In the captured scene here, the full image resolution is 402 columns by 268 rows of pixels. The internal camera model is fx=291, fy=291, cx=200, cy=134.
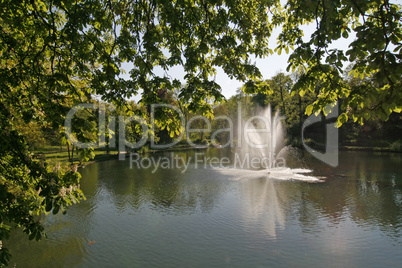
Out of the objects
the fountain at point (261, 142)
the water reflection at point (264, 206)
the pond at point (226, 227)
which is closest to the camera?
the pond at point (226, 227)

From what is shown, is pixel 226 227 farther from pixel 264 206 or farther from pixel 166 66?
pixel 166 66

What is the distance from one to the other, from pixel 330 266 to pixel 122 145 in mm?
29343

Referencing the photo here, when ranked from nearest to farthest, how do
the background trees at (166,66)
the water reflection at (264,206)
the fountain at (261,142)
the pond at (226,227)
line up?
the background trees at (166,66) < the pond at (226,227) < the water reflection at (264,206) < the fountain at (261,142)

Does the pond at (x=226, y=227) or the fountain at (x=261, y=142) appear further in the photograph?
the fountain at (x=261, y=142)

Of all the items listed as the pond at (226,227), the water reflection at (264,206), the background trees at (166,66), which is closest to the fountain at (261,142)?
the water reflection at (264,206)

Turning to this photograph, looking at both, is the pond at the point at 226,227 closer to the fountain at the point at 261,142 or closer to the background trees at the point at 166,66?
the background trees at the point at 166,66

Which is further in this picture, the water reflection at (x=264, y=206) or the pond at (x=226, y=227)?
the water reflection at (x=264, y=206)

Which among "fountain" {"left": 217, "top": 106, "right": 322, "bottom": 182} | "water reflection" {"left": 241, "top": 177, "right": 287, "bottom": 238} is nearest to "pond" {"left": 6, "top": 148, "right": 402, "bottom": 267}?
"water reflection" {"left": 241, "top": 177, "right": 287, "bottom": 238}

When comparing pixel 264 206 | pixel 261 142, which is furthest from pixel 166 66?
pixel 261 142

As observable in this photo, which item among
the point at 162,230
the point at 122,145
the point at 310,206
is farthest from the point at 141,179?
the point at 122,145

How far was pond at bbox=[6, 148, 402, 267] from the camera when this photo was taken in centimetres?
705

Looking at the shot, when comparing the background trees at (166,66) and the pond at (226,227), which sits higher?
the background trees at (166,66)

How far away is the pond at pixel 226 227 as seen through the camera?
7051 mm

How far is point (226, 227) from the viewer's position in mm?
9000
